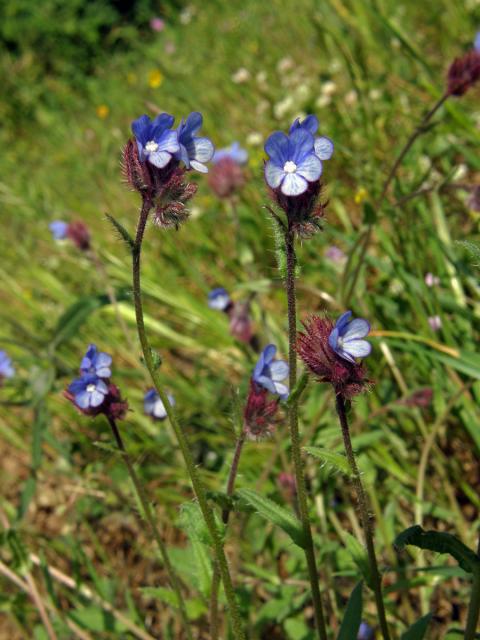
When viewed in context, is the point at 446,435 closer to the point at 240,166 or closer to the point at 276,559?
the point at 276,559

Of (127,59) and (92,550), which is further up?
(127,59)

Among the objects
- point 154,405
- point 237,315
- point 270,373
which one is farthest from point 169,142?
point 237,315

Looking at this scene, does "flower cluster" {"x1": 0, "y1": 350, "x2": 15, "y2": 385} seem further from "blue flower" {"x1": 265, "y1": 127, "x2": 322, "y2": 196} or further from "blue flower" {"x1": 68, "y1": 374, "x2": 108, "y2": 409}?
"blue flower" {"x1": 265, "y1": 127, "x2": 322, "y2": 196}

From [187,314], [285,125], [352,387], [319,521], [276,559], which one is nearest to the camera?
[352,387]

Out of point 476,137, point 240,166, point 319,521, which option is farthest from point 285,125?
point 319,521

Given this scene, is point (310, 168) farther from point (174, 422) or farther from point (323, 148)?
point (174, 422)

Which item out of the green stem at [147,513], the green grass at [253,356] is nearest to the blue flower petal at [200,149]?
the green grass at [253,356]

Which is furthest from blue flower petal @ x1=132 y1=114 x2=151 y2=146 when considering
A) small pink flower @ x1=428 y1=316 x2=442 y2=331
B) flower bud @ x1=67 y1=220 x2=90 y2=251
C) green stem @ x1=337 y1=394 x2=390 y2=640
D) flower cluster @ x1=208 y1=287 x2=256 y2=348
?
flower bud @ x1=67 y1=220 x2=90 y2=251

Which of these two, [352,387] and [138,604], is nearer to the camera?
[352,387]
